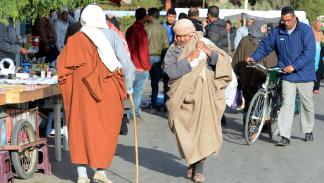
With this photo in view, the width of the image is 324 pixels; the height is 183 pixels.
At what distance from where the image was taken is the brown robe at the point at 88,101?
698 cm

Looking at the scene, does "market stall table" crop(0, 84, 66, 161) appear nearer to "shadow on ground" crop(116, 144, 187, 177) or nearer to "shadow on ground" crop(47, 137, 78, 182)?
"shadow on ground" crop(47, 137, 78, 182)

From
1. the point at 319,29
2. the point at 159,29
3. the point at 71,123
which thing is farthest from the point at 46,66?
the point at 319,29

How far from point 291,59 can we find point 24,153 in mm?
4182

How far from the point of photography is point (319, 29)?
16578 millimetres

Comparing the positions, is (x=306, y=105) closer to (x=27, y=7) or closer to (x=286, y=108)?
(x=286, y=108)

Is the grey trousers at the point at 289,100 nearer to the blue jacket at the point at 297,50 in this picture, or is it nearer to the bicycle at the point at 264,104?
the blue jacket at the point at 297,50

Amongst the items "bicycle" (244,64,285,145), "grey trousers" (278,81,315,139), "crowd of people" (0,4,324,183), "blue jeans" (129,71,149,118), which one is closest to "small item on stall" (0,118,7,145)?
"crowd of people" (0,4,324,183)

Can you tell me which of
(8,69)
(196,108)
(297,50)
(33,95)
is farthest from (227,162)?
(8,69)

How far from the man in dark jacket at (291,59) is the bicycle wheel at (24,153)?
3.65 m

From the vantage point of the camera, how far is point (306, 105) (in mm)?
10180

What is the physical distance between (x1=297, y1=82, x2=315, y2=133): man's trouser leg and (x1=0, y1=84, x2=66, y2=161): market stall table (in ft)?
11.7

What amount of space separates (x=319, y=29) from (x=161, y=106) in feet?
16.3

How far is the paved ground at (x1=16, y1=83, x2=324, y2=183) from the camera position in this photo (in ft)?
26.2

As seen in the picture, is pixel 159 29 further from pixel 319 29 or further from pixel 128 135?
pixel 319 29
